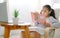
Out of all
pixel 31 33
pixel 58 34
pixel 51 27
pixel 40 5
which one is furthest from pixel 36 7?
pixel 58 34

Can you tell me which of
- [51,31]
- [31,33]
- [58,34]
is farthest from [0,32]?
[58,34]

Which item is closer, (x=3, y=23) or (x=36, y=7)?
(x=3, y=23)

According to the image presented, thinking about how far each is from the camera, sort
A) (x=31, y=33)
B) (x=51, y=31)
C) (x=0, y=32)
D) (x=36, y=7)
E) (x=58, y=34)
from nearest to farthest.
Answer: (x=58, y=34), (x=51, y=31), (x=31, y=33), (x=0, y=32), (x=36, y=7)

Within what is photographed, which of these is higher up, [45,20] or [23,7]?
[23,7]

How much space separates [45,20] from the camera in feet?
8.21

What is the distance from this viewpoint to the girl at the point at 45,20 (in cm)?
247

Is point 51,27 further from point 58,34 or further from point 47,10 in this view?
point 47,10

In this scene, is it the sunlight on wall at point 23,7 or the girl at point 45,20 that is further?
the sunlight on wall at point 23,7

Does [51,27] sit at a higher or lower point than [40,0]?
lower

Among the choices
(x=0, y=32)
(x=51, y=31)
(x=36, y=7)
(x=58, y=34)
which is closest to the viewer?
(x=58, y=34)

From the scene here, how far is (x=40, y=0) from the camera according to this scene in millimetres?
3684

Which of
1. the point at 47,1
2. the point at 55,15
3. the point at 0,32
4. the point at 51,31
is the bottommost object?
the point at 0,32

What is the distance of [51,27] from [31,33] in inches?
18.8

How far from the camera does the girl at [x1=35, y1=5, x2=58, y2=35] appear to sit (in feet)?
8.09
